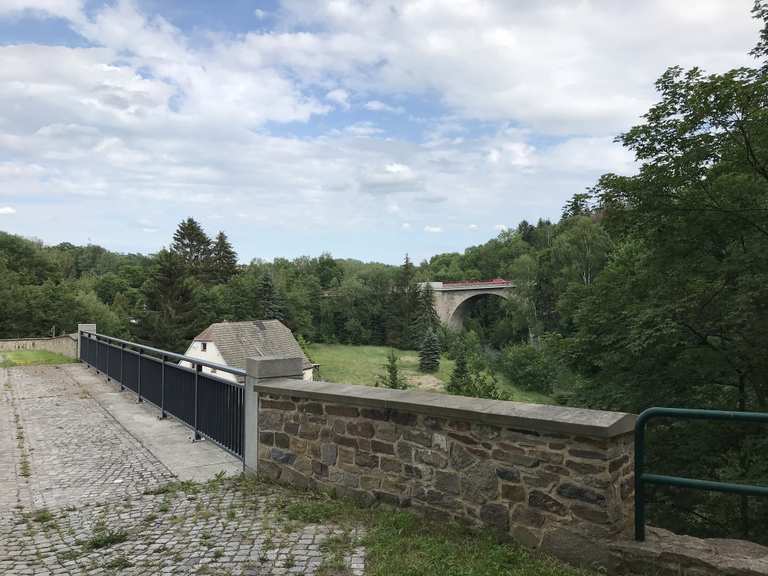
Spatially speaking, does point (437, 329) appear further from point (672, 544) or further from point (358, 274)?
point (672, 544)

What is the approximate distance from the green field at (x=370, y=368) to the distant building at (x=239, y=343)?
5636 millimetres

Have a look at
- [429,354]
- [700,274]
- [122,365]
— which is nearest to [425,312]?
[429,354]

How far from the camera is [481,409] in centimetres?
378

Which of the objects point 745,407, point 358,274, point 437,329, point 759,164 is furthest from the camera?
point 358,274

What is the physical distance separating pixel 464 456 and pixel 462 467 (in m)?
0.08

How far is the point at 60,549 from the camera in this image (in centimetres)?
392

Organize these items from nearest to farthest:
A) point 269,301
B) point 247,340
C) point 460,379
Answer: point 247,340, point 460,379, point 269,301

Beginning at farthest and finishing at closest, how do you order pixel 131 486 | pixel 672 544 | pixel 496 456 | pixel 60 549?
pixel 131 486 < pixel 60 549 < pixel 496 456 < pixel 672 544

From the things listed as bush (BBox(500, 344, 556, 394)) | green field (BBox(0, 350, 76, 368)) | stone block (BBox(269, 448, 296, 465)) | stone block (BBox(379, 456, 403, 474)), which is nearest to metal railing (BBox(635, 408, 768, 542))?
stone block (BBox(379, 456, 403, 474))

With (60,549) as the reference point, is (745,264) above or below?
above

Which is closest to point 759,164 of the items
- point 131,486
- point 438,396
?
point 438,396

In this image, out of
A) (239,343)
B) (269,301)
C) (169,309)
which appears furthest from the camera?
(269,301)

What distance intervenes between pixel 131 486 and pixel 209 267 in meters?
69.7

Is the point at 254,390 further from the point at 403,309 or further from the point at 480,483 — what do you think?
the point at 403,309
